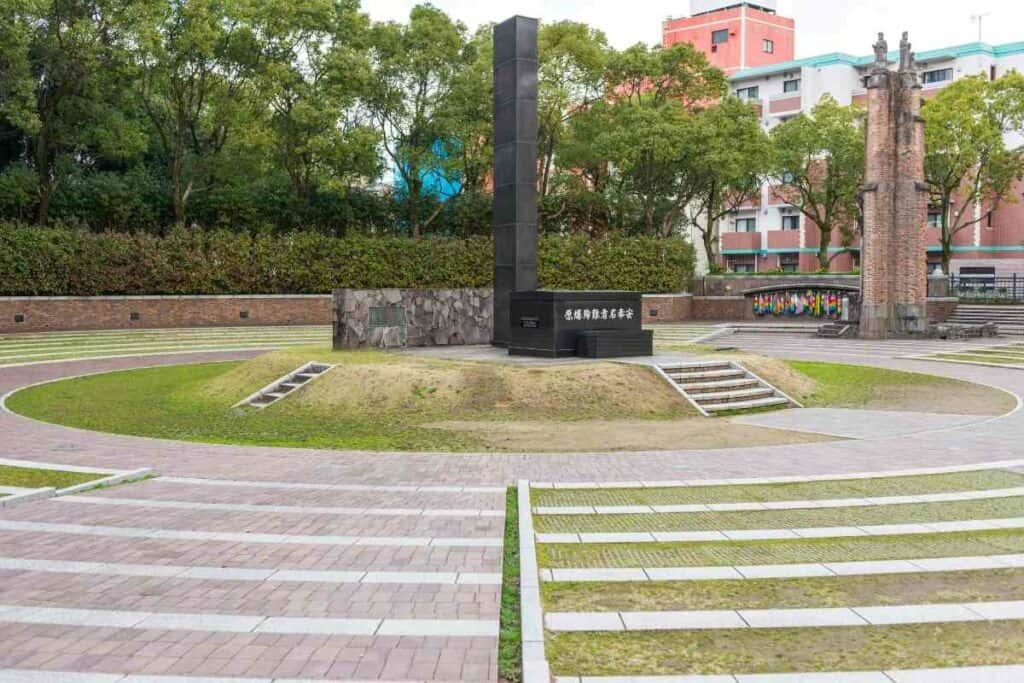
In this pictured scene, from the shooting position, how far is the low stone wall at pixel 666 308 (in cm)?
4712

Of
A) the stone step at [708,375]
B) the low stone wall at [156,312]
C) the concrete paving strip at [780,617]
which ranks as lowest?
the concrete paving strip at [780,617]

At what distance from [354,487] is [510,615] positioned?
4.83 m

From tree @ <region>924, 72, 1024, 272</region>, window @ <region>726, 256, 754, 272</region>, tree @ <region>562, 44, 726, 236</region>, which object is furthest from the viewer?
window @ <region>726, 256, 754, 272</region>

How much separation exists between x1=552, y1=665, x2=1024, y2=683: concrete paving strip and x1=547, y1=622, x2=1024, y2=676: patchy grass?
0.08 metres

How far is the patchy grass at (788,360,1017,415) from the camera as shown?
715 inches

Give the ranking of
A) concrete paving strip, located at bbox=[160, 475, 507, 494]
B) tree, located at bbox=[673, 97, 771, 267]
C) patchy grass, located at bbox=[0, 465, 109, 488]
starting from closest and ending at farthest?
concrete paving strip, located at bbox=[160, 475, 507, 494], patchy grass, located at bbox=[0, 465, 109, 488], tree, located at bbox=[673, 97, 771, 267]

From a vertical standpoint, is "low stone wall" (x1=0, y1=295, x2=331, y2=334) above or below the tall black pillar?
below

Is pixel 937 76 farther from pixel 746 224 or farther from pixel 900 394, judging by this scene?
pixel 900 394

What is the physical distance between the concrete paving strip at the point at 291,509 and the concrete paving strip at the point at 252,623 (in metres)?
3.10

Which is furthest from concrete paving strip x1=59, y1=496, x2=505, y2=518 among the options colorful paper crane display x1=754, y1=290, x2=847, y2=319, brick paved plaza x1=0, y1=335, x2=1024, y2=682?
colorful paper crane display x1=754, y1=290, x2=847, y2=319

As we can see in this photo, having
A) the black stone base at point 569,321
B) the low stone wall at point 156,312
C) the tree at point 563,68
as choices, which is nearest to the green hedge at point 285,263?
the low stone wall at point 156,312

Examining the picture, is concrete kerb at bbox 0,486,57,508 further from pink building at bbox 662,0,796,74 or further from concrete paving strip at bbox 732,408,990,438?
pink building at bbox 662,0,796,74

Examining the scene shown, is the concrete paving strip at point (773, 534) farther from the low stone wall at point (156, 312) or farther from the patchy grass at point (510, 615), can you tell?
the low stone wall at point (156, 312)

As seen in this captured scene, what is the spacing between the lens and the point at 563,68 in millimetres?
43500
